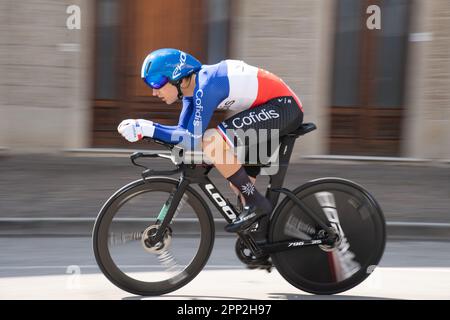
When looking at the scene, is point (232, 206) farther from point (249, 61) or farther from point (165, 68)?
point (249, 61)

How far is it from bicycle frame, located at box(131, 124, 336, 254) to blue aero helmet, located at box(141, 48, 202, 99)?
0.52 m

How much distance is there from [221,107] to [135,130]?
57cm

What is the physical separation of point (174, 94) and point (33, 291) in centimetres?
158

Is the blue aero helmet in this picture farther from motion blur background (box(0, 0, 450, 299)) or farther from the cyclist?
motion blur background (box(0, 0, 450, 299))

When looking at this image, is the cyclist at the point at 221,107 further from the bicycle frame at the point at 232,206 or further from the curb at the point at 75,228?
the curb at the point at 75,228

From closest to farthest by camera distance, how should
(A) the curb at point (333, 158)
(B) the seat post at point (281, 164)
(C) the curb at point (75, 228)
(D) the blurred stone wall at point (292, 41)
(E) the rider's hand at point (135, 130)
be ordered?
1. (E) the rider's hand at point (135, 130)
2. (B) the seat post at point (281, 164)
3. (C) the curb at point (75, 228)
4. (D) the blurred stone wall at point (292, 41)
5. (A) the curb at point (333, 158)

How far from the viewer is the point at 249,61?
38.0 feet

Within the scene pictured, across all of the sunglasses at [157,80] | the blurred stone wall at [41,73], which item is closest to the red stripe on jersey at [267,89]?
the sunglasses at [157,80]

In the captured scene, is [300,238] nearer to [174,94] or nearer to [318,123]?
[174,94]

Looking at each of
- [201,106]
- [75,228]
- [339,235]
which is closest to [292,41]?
[75,228]

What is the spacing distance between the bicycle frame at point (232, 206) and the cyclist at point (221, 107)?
0.09 m

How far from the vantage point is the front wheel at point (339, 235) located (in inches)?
207

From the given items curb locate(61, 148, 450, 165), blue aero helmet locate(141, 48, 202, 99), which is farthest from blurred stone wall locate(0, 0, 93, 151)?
blue aero helmet locate(141, 48, 202, 99)

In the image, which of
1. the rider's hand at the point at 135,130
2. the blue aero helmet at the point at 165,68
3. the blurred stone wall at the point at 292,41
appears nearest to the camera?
the rider's hand at the point at 135,130
